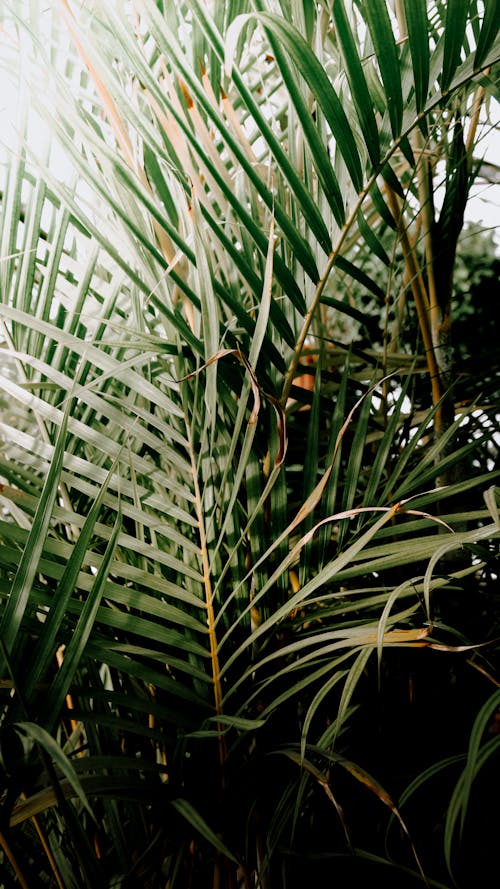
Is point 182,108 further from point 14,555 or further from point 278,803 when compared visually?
point 278,803

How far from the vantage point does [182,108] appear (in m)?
0.50

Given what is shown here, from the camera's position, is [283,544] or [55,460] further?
[283,544]

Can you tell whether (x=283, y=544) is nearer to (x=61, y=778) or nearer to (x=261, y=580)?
(x=261, y=580)

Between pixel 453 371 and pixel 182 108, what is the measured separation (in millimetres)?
352

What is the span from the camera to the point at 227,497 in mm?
513

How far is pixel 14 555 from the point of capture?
0.41 metres

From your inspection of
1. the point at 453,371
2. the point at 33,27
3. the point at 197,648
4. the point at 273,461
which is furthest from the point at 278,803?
the point at 33,27

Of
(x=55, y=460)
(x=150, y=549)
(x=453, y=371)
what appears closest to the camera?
(x=55, y=460)

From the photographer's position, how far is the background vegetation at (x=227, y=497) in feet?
1.28

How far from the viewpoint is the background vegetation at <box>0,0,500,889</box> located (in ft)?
1.28

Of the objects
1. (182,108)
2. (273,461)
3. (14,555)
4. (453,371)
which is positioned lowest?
(14,555)

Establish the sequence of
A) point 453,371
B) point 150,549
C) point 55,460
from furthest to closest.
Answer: point 453,371
point 150,549
point 55,460

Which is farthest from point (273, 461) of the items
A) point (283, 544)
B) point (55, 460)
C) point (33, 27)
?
point (33, 27)

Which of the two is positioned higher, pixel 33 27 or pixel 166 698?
pixel 33 27
